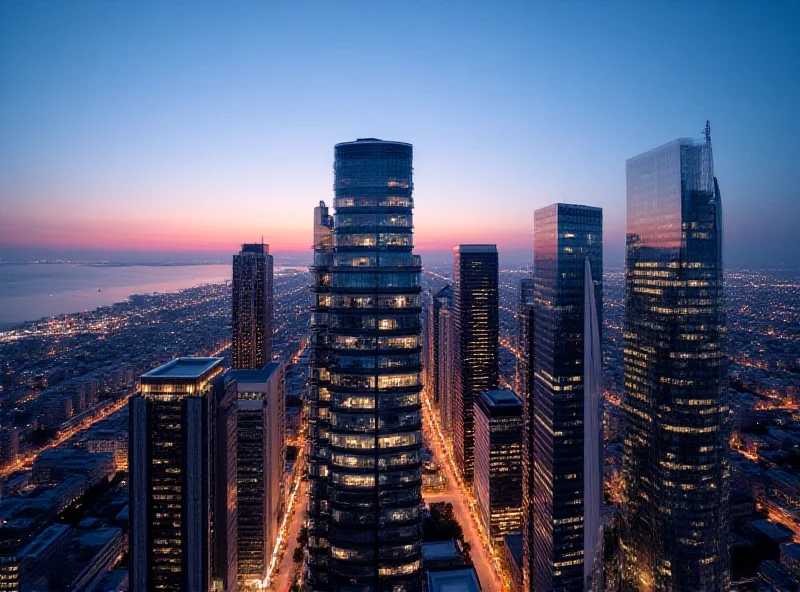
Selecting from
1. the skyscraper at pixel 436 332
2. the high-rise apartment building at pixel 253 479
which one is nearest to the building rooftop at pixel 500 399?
the high-rise apartment building at pixel 253 479

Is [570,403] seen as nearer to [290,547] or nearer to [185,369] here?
[185,369]

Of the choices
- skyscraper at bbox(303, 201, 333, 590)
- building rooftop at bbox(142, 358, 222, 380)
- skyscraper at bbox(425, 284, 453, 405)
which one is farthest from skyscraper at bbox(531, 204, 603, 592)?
skyscraper at bbox(425, 284, 453, 405)

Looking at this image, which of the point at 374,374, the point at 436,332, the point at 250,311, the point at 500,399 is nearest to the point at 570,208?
the point at 374,374

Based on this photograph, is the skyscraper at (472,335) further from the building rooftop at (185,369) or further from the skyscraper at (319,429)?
the skyscraper at (319,429)

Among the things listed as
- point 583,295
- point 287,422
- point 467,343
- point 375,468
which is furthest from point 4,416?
point 583,295

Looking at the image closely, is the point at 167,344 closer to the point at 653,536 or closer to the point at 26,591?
the point at 26,591
